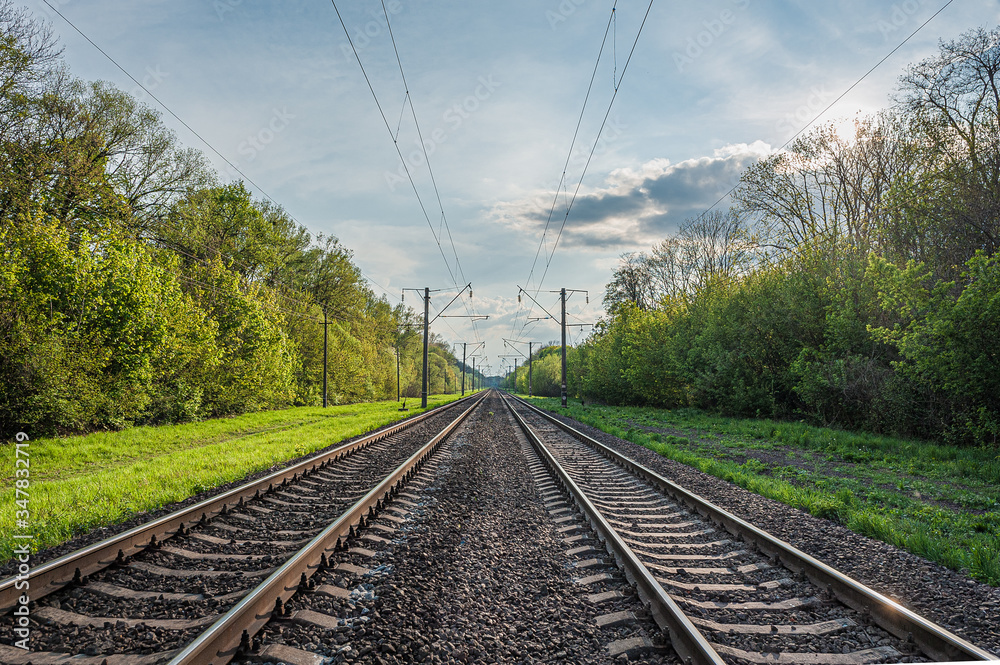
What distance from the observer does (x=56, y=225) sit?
14.8 metres

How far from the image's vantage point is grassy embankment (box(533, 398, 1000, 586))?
5.71 meters

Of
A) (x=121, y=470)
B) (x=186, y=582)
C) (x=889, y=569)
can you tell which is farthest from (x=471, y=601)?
(x=121, y=470)

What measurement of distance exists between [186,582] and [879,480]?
36.4 ft

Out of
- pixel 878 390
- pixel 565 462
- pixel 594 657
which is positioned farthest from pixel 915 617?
pixel 878 390

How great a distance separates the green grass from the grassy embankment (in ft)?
30.7

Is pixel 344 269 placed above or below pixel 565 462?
above

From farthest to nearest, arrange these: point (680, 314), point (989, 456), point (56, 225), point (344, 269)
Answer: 1. point (344, 269)
2. point (680, 314)
3. point (56, 225)
4. point (989, 456)

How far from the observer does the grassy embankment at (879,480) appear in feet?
18.7

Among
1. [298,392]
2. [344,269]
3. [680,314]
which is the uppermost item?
[344,269]

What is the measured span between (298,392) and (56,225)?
25214 mm

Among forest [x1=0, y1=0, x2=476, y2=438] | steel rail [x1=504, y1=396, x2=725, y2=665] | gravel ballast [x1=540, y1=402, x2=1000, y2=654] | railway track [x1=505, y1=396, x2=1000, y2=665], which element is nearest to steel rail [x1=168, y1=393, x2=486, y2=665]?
railway track [x1=505, y1=396, x2=1000, y2=665]

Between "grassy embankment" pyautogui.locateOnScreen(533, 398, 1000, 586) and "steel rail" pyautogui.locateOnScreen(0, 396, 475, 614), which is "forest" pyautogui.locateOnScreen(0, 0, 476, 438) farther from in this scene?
"grassy embankment" pyautogui.locateOnScreen(533, 398, 1000, 586)

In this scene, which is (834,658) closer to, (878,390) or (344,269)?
(878,390)

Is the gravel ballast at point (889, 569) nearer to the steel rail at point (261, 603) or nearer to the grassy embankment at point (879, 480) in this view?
the grassy embankment at point (879, 480)
